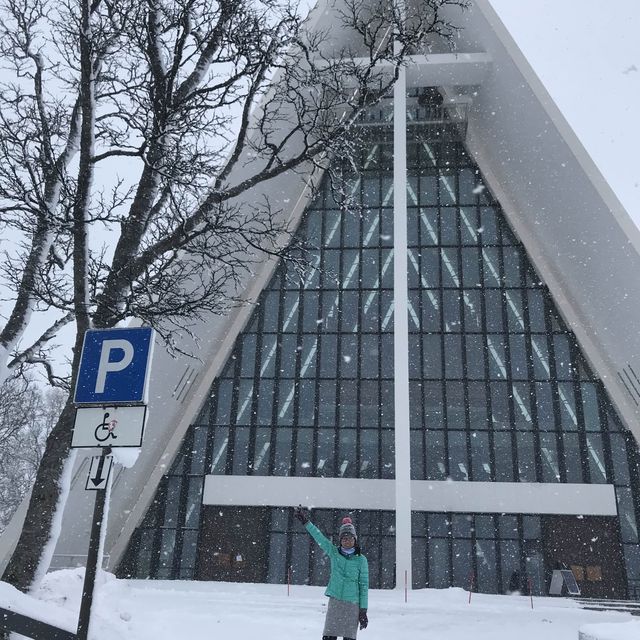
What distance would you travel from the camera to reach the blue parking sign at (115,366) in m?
3.82

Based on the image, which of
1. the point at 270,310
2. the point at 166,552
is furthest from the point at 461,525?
the point at 270,310

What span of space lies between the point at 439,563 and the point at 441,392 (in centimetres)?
553

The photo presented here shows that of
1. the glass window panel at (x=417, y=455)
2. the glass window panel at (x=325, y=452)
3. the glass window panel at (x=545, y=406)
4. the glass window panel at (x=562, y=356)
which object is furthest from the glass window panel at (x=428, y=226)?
the glass window panel at (x=325, y=452)

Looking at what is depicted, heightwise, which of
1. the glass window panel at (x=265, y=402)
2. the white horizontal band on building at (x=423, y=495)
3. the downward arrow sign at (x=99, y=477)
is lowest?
the downward arrow sign at (x=99, y=477)

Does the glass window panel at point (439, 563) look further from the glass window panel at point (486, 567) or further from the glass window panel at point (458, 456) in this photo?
the glass window panel at point (458, 456)

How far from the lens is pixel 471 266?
22.6m

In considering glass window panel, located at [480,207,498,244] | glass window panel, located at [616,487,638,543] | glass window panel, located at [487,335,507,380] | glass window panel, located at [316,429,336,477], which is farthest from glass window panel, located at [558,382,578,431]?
glass window panel, located at [316,429,336,477]

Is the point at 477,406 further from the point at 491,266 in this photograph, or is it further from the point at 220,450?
the point at 220,450

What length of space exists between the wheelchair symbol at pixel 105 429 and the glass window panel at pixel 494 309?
1934cm

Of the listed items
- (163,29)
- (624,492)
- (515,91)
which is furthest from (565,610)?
(515,91)

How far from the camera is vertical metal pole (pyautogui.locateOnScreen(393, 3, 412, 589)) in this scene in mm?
15938

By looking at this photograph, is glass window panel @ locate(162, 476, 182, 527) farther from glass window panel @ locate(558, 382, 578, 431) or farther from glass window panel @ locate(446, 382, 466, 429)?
glass window panel @ locate(558, 382, 578, 431)

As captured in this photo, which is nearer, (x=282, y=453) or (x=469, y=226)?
(x=282, y=453)

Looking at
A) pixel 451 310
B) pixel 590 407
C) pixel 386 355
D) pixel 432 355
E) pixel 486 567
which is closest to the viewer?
pixel 486 567
